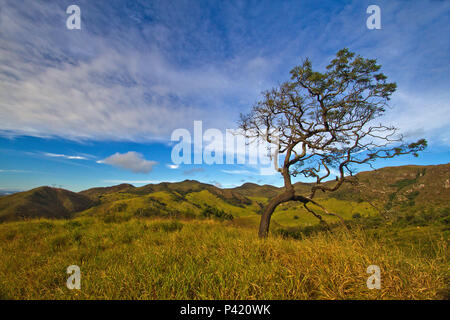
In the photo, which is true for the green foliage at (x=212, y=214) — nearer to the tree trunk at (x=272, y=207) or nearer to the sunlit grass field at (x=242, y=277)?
the tree trunk at (x=272, y=207)

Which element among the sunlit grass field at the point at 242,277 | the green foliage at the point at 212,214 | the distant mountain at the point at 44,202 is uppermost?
the sunlit grass field at the point at 242,277

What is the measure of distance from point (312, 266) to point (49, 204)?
224430 millimetres

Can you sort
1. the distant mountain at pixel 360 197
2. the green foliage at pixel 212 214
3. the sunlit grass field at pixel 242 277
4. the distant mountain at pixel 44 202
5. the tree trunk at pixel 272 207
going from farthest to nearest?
the distant mountain at pixel 44 202 → the green foliage at pixel 212 214 → the tree trunk at pixel 272 207 → the distant mountain at pixel 360 197 → the sunlit grass field at pixel 242 277

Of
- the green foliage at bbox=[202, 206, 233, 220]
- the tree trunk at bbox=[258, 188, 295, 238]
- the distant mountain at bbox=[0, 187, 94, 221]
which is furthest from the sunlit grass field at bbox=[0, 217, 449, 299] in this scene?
the distant mountain at bbox=[0, 187, 94, 221]

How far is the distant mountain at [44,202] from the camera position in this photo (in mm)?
122062

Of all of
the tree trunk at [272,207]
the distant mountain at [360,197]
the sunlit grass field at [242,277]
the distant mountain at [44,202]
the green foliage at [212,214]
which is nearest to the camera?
the sunlit grass field at [242,277]

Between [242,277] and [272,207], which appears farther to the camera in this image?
[272,207]

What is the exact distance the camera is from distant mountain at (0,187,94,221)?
400ft

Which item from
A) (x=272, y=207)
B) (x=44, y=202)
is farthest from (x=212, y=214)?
(x=44, y=202)

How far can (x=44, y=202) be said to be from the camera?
152750 mm

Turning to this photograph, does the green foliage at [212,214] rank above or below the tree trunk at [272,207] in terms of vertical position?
below

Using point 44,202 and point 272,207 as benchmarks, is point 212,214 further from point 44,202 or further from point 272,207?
point 44,202

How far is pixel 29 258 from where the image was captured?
4.77 m

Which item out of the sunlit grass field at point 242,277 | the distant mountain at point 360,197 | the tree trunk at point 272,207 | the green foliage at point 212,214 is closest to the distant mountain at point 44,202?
the distant mountain at point 360,197
